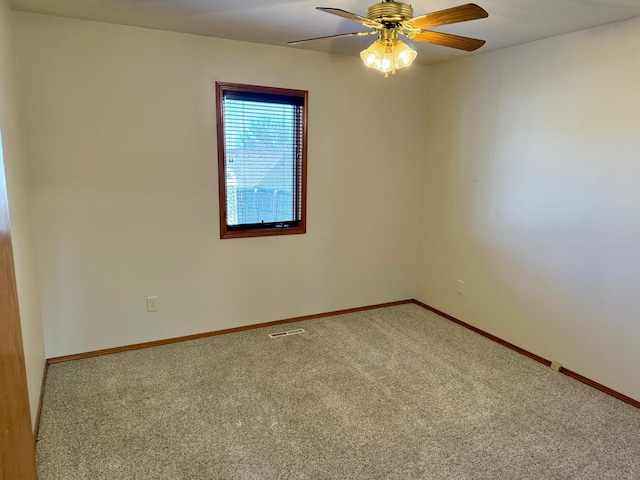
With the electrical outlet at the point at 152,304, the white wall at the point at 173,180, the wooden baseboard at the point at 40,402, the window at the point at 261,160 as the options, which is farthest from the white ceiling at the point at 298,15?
the wooden baseboard at the point at 40,402

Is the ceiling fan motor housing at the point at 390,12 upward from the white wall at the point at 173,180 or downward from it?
upward

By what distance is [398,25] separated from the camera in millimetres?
1847

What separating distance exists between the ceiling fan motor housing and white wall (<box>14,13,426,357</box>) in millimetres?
1692

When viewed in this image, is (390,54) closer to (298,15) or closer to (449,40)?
(449,40)

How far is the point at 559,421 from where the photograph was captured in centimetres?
238

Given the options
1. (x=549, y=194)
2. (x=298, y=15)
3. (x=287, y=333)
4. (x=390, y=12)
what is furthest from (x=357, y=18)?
(x=287, y=333)

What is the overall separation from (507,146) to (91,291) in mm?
3444

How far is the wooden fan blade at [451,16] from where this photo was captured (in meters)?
1.63

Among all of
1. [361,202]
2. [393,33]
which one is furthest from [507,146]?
[393,33]

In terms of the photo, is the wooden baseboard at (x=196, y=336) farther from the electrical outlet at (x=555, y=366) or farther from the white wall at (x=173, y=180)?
the electrical outlet at (x=555, y=366)

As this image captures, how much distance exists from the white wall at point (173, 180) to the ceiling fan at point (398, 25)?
159cm

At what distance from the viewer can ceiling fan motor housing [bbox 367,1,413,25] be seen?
5.69 ft

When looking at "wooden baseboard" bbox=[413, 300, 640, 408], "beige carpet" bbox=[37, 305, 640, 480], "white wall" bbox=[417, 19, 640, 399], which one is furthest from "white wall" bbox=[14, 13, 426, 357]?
"wooden baseboard" bbox=[413, 300, 640, 408]

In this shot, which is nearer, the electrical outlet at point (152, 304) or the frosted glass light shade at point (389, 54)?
the frosted glass light shade at point (389, 54)
